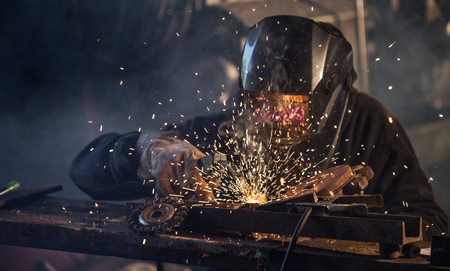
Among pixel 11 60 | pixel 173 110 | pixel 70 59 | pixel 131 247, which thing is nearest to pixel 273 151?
pixel 131 247

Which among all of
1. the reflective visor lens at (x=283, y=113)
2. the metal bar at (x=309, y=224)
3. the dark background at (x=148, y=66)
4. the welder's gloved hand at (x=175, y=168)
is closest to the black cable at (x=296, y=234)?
the metal bar at (x=309, y=224)

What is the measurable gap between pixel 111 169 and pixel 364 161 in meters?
1.59

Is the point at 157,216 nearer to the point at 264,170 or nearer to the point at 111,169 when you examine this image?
the point at 264,170

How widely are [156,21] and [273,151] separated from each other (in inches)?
81.7

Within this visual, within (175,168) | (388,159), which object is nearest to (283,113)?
(175,168)

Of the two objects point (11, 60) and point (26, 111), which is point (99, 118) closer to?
point (26, 111)

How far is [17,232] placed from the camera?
1.30 meters

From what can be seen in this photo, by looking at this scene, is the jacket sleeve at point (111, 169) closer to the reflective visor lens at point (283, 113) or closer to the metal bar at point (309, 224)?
the reflective visor lens at point (283, 113)

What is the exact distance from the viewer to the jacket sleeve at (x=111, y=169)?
78.7 inches

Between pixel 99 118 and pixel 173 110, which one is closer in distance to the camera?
pixel 99 118

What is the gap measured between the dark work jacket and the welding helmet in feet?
1.22

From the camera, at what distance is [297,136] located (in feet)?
5.65

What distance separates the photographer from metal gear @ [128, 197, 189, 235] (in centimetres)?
109

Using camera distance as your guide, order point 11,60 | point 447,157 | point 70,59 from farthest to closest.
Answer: point 447,157, point 70,59, point 11,60
